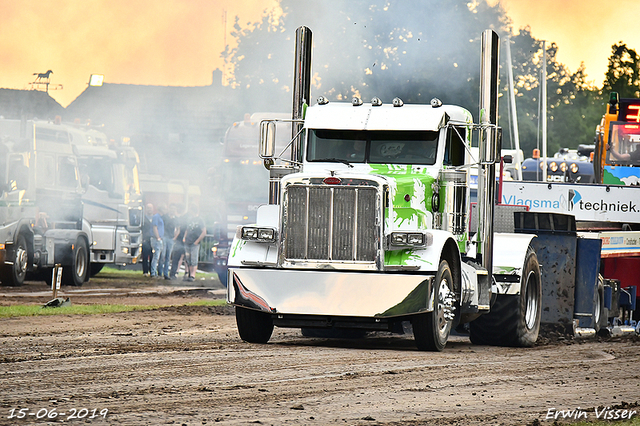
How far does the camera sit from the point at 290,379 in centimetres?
921

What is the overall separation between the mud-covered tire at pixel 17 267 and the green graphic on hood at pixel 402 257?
1429cm

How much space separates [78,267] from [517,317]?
50.1ft

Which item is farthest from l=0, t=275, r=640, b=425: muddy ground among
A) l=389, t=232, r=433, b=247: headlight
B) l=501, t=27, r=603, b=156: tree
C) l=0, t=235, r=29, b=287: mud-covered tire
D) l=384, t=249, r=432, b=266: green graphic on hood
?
l=501, t=27, r=603, b=156: tree

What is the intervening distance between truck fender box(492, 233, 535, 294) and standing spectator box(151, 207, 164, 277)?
50.8 feet

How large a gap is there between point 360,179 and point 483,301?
2575mm

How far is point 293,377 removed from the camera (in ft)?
30.7

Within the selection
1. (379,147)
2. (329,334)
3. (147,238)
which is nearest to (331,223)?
(379,147)

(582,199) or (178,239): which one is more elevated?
(582,199)

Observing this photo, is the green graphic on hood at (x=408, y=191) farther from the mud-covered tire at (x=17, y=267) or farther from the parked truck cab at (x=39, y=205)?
the mud-covered tire at (x=17, y=267)

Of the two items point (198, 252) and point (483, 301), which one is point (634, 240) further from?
point (198, 252)

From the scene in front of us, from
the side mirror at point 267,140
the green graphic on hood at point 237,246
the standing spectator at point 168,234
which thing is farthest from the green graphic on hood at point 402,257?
the standing spectator at point 168,234

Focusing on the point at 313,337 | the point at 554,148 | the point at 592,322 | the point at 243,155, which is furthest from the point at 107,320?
the point at 554,148

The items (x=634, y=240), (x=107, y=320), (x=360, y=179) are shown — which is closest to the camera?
(x=360, y=179)

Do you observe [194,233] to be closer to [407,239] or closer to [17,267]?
[17,267]
